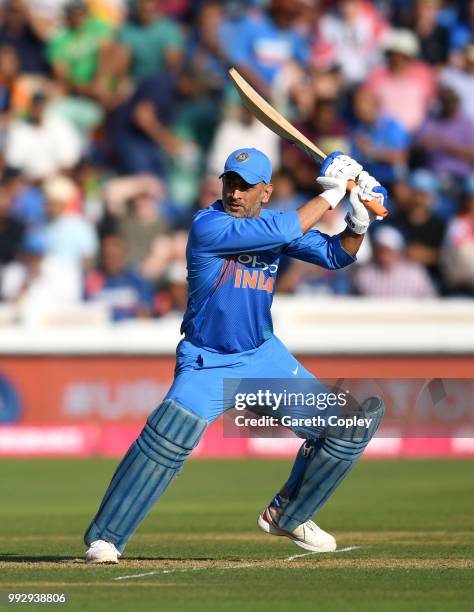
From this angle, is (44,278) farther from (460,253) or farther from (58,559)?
(58,559)

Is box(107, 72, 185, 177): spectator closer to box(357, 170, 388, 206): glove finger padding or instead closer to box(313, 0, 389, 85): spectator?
box(313, 0, 389, 85): spectator

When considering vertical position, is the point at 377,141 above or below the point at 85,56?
below

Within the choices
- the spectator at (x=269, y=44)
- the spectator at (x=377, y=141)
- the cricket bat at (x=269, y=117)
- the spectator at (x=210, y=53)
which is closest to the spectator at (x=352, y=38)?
the spectator at (x=269, y=44)

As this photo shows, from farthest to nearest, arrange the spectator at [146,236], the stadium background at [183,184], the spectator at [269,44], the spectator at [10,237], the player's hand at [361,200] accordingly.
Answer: the spectator at [269,44], the spectator at [10,237], the spectator at [146,236], the stadium background at [183,184], the player's hand at [361,200]

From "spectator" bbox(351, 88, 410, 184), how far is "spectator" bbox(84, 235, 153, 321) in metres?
2.43

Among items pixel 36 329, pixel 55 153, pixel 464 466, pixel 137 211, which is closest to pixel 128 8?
pixel 55 153

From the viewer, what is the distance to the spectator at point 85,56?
15.3 meters

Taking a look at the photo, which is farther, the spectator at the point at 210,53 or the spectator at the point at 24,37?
the spectator at the point at 24,37

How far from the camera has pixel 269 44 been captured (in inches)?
574

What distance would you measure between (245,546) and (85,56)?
9.67 metres

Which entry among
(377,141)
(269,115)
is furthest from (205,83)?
(269,115)

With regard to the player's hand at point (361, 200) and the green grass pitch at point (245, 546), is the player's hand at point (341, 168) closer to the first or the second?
the player's hand at point (361, 200)

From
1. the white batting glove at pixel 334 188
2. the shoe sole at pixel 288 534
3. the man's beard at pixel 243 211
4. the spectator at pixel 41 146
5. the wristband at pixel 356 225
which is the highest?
the spectator at pixel 41 146

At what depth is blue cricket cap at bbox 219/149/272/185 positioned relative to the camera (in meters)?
5.91
